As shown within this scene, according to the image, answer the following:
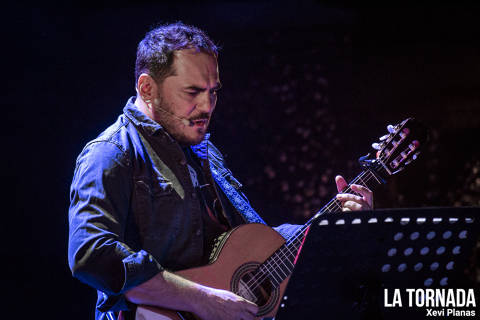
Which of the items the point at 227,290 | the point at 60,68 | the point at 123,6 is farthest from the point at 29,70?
the point at 227,290

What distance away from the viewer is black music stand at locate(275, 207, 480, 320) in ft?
5.32

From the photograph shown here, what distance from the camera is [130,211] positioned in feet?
6.73

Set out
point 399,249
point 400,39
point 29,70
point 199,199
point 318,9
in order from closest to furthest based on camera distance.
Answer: point 399,249, point 199,199, point 29,70, point 318,9, point 400,39

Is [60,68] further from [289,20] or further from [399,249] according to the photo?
[399,249]

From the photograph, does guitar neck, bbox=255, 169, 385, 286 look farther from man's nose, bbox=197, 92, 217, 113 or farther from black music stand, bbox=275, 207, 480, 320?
man's nose, bbox=197, 92, 217, 113

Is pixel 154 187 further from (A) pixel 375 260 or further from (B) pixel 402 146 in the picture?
(B) pixel 402 146

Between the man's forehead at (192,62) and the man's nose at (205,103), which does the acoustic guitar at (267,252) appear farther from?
the man's forehead at (192,62)

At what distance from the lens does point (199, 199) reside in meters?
2.35

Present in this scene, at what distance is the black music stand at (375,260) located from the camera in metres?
1.62

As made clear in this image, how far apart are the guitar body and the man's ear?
0.70 meters

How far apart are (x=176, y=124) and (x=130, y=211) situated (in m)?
0.46

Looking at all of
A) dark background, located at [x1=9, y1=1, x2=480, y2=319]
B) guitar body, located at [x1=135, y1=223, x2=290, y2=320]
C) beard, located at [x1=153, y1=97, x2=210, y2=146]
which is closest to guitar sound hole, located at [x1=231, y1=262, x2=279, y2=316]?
guitar body, located at [x1=135, y1=223, x2=290, y2=320]

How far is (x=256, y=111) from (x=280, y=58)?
0.49 m

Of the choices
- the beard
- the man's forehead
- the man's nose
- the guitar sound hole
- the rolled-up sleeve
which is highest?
the man's forehead
